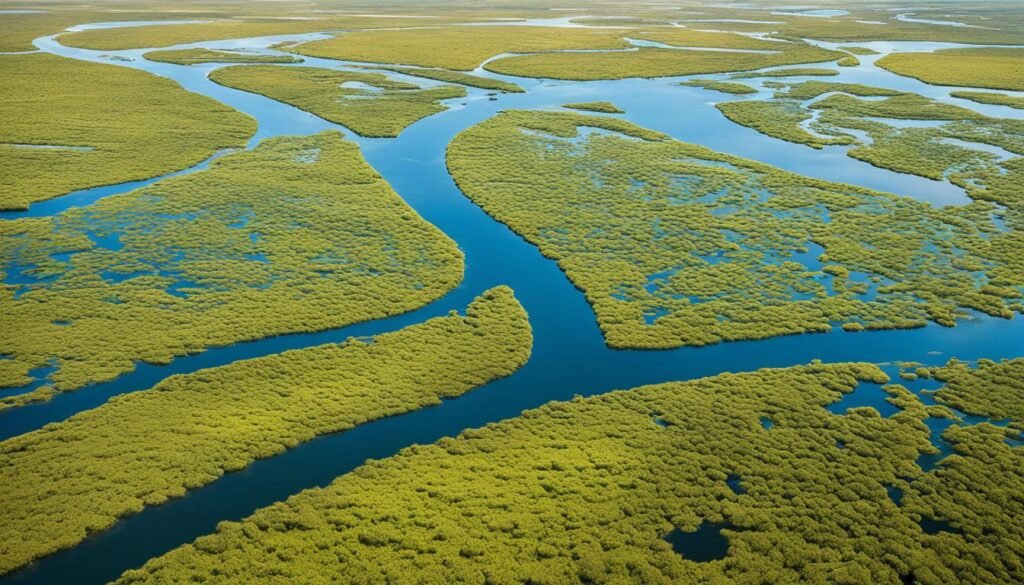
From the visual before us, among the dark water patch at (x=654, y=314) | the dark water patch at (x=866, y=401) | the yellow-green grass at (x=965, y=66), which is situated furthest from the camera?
the yellow-green grass at (x=965, y=66)

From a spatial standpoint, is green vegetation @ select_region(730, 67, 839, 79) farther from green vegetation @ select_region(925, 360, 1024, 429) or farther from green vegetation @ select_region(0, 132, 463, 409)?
green vegetation @ select_region(925, 360, 1024, 429)

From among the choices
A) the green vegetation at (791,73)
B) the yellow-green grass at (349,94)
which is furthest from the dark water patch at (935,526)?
the green vegetation at (791,73)

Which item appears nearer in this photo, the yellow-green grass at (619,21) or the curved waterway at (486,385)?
the curved waterway at (486,385)

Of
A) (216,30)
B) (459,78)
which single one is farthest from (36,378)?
(216,30)

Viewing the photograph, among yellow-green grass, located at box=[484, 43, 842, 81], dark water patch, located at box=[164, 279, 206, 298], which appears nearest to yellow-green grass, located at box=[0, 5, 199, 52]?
yellow-green grass, located at box=[484, 43, 842, 81]

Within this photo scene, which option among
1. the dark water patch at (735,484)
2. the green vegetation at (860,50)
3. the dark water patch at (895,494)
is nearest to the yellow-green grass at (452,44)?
the green vegetation at (860,50)

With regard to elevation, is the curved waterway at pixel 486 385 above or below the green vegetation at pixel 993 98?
below

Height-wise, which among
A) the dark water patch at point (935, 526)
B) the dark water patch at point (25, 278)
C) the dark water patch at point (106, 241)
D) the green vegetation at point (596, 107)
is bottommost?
the dark water patch at point (935, 526)

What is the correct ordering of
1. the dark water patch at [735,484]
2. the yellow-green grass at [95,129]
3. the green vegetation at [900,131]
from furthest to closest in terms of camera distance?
the green vegetation at [900,131]
the yellow-green grass at [95,129]
the dark water patch at [735,484]

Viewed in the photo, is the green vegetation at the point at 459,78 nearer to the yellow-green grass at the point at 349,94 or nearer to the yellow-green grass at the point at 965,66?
the yellow-green grass at the point at 349,94
